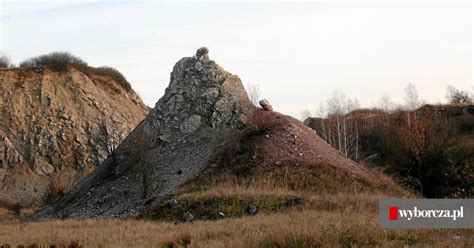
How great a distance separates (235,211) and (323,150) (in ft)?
34.9

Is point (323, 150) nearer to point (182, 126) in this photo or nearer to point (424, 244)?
point (182, 126)

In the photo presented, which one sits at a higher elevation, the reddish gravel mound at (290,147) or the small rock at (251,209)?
the reddish gravel mound at (290,147)

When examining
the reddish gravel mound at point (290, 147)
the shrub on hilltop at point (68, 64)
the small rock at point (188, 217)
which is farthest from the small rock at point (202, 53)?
the shrub on hilltop at point (68, 64)

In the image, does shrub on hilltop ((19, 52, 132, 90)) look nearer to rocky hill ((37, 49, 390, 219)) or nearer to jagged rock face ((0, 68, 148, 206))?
jagged rock face ((0, 68, 148, 206))

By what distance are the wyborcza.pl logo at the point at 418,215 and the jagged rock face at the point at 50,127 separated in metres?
46.4

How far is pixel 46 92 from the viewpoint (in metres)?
64.8

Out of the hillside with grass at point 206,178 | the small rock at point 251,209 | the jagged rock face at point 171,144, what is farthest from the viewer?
the jagged rock face at point 171,144

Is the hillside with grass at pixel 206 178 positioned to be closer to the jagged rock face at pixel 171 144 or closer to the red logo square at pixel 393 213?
the jagged rock face at pixel 171 144

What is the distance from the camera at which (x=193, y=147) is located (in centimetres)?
3388

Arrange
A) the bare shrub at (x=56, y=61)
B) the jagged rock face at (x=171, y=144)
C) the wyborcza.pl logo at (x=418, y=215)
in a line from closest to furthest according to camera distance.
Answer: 1. the wyborcza.pl logo at (x=418, y=215)
2. the jagged rock face at (x=171, y=144)
3. the bare shrub at (x=56, y=61)

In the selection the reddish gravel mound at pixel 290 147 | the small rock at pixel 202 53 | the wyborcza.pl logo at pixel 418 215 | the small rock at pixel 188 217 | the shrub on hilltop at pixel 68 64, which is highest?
the shrub on hilltop at pixel 68 64

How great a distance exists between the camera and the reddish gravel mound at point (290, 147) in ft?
98.6

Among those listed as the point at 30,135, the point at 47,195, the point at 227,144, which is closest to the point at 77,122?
the point at 30,135

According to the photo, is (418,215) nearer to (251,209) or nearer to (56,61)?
(251,209)
